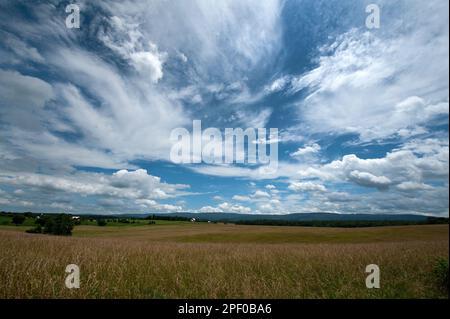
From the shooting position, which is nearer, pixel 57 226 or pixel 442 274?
pixel 442 274

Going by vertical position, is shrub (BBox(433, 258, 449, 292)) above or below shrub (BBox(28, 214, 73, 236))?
above

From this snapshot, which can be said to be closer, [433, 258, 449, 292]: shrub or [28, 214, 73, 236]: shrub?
[433, 258, 449, 292]: shrub

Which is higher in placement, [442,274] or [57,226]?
[442,274]

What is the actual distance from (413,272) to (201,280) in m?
6.06

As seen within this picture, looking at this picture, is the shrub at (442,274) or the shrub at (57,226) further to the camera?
the shrub at (57,226)

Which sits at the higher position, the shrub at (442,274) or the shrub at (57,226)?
the shrub at (442,274)
